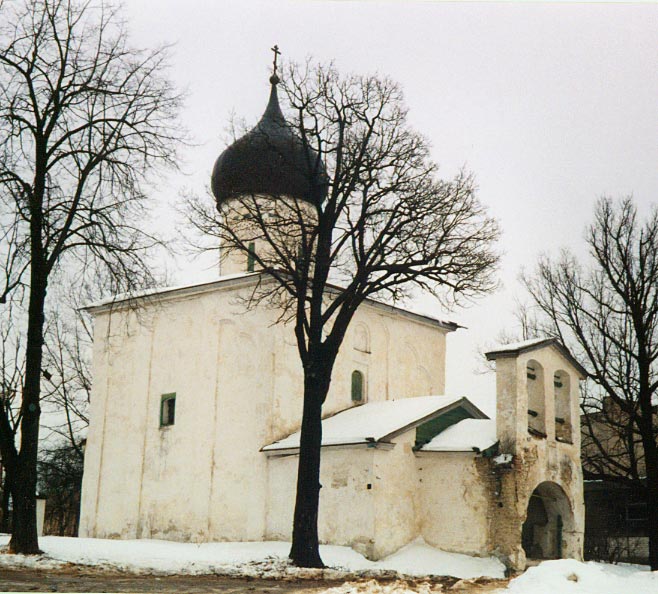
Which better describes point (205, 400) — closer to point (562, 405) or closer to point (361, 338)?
point (361, 338)

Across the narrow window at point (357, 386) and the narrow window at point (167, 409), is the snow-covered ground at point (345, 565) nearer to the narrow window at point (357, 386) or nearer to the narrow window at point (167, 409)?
the narrow window at point (167, 409)

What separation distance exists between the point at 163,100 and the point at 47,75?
1.94 metres

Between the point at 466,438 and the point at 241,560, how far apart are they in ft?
19.5

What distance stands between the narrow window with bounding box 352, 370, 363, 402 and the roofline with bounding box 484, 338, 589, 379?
4.92 metres

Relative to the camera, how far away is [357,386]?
23.0 meters

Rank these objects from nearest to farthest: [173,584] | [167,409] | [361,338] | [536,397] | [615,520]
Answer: [173,584] → [536,397] → [167,409] → [361,338] → [615,520]

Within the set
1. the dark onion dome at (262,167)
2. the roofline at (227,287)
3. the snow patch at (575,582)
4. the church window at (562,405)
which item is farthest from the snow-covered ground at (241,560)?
the dark onion dome at (262,167)

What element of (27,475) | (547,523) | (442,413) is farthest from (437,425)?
(27,475)

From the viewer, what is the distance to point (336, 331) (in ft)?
53.6

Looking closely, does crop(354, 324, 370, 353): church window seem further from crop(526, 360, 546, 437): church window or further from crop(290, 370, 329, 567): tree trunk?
crop(290, 370, 329, 567): tree trunk

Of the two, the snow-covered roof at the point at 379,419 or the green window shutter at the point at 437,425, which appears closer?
the snow-covered roof at the point at 379,419

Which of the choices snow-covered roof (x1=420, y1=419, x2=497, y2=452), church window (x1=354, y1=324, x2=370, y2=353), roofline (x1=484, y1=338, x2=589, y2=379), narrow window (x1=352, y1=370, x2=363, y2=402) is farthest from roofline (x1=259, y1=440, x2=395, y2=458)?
church window (x1=354, y1=324, x2=370, y2=353)

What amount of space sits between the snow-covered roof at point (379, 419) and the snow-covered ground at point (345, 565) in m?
2.30

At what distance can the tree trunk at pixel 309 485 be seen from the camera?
15360 mm
